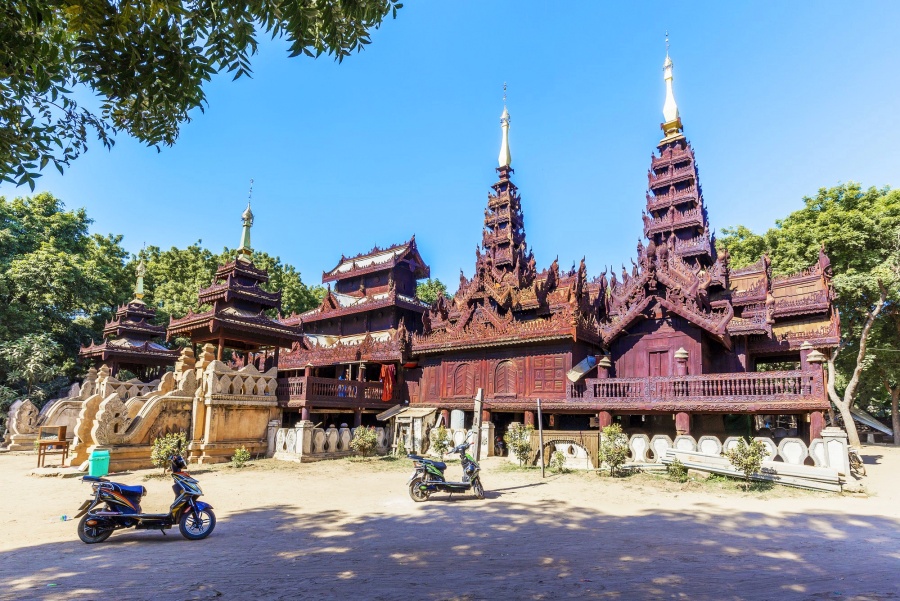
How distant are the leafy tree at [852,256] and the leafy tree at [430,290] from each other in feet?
99.9

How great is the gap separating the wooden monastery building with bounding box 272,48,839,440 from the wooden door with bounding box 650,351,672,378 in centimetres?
8

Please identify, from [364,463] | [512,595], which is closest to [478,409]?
[364,463]

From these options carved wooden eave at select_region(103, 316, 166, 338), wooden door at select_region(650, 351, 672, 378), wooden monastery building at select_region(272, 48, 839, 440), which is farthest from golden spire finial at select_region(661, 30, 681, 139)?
carved wooden eave at select_region(103, 316, 166, 338)

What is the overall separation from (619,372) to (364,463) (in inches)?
439

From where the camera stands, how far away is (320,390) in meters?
21.9

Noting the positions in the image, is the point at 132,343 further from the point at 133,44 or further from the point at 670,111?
the point at 670,111

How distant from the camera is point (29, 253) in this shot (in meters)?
31.3

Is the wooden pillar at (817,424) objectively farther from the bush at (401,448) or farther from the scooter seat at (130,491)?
the scooter seat at (130,491)

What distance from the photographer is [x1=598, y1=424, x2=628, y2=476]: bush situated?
15.3 metres

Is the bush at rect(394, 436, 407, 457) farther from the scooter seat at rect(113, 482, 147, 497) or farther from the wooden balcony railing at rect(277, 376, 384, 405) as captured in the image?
the scooter seat at rect(113, 482, 147, 497)

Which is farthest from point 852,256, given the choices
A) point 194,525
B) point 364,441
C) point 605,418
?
point 194,525

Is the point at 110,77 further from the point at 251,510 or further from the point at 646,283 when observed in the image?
the point at 646,283

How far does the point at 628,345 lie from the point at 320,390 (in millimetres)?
13192

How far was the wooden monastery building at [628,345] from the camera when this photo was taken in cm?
1805
